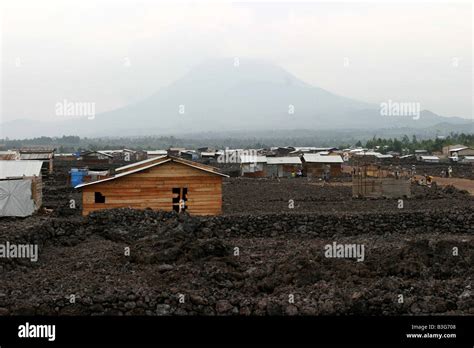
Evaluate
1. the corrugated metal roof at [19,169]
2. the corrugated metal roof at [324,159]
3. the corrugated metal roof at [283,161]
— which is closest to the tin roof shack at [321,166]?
the corrugated metal roof at [324,159]

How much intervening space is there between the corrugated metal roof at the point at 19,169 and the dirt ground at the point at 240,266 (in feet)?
13.0

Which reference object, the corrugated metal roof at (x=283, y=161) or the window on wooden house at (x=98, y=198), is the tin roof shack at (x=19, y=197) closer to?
the window on wooden house at (x=98, y=198)

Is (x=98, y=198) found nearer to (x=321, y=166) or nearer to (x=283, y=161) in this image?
(x=283, y=161)

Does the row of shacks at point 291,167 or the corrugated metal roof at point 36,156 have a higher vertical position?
the corrugated metal roof at point 36,156

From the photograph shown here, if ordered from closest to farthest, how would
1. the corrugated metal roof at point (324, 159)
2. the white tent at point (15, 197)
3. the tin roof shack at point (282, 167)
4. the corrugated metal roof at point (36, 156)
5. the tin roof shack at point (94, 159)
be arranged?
1. the white tent at point (15, 197)
2. the corrugated metal roof at point (36, 156)
3. the corrugated metal roof at point (324, 159)
4. the tin roof shack at point (282, 167)
5. the tin roof shack at point (94, 159)

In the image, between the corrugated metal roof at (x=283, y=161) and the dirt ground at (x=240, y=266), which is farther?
the corrugated metal roof at (x=283, y=161)

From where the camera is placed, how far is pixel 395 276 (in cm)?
1270

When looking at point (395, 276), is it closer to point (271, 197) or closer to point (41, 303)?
point (41, 303)

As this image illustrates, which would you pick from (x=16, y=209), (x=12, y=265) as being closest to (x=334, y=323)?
(x=12, y=265)

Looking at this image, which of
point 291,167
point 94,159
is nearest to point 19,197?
point 291,167

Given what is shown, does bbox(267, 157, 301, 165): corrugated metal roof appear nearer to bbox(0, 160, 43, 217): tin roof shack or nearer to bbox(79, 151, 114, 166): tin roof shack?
bbox(79, 151, 114, 166): tin roof shack

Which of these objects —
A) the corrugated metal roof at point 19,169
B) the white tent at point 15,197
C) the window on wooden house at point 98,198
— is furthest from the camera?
the corrugated metal roof at point 19,169

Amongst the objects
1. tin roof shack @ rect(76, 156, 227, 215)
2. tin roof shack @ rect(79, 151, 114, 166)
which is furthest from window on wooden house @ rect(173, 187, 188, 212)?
tin roof shack @ rect(79, 151, 114, 166)

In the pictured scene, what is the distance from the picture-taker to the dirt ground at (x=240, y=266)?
34.1 ft
